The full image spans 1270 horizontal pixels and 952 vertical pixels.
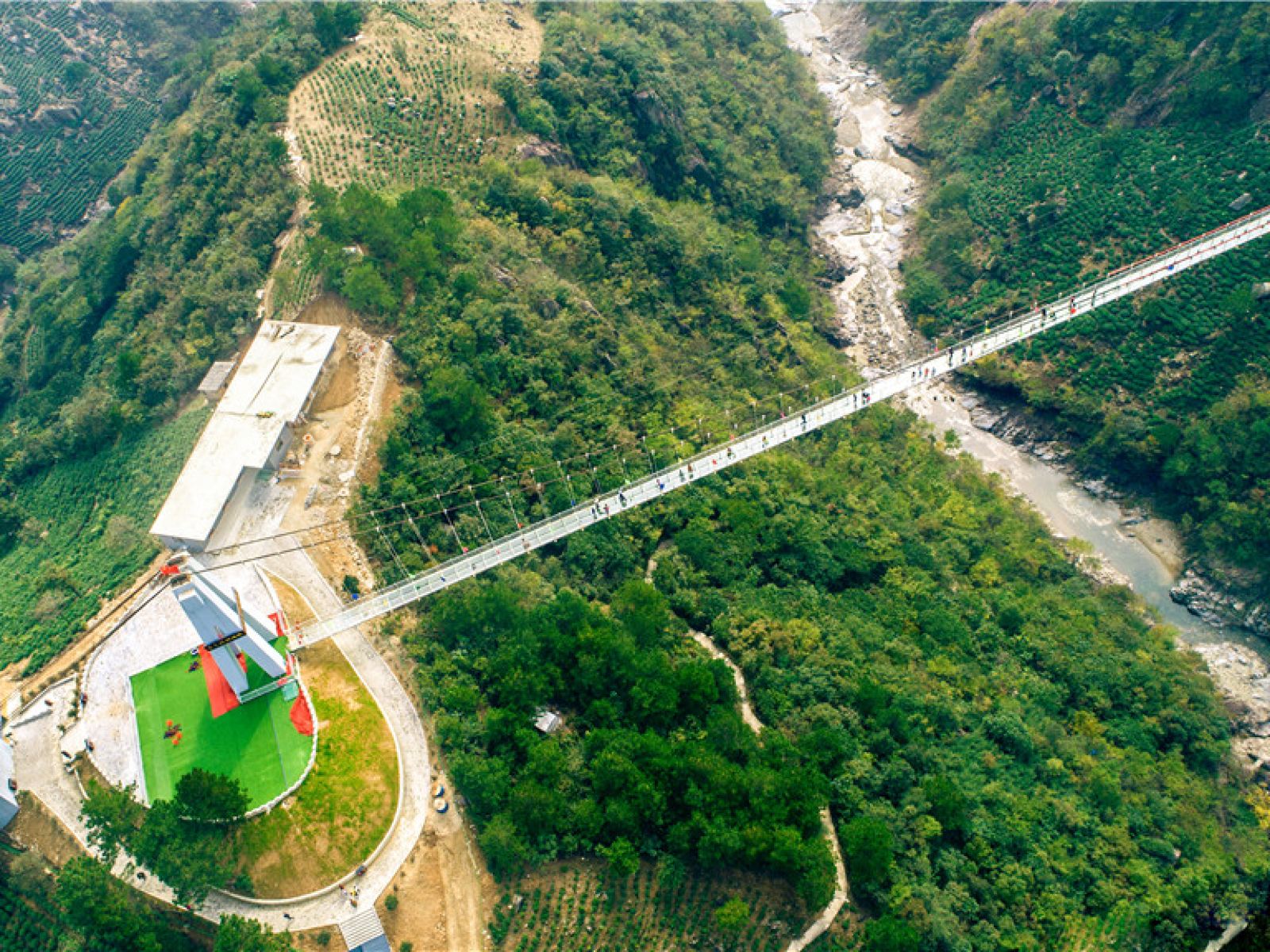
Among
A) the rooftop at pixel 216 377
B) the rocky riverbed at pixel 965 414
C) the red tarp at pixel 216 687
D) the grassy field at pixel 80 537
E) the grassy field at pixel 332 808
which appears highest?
the rooftop at pixel 216 377

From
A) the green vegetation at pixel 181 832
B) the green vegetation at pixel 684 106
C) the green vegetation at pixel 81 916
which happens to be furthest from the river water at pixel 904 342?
the green vegetation at pixel 81 916

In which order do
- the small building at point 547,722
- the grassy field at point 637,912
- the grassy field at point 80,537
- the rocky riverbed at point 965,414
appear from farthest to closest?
the rocky riverbed at point 965,414, the grassy field at point 80,537, the small building at point 547,722, the grassy field at point 637,912

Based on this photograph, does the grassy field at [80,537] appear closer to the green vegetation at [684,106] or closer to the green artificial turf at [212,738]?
the green artificial turf at [212,738]

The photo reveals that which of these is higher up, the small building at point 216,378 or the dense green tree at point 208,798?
the small building at point 216,378

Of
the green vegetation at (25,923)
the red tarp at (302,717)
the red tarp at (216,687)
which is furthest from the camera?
the red tarp at (216,687)

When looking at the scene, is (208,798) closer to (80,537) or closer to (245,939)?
(245,939)

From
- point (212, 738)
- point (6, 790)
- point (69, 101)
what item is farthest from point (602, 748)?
point (69, 101)

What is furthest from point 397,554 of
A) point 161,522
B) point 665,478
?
point 665,478
